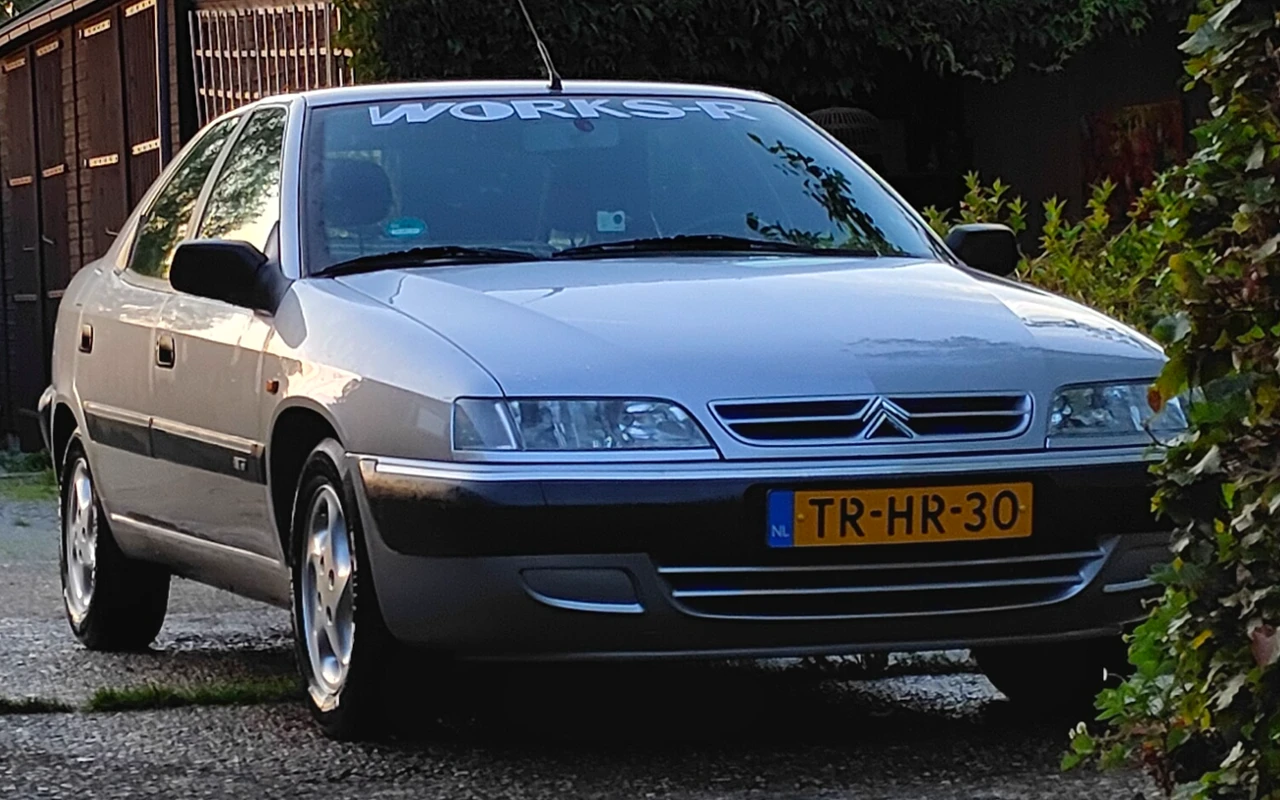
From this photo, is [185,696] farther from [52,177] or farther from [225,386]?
[52,177]

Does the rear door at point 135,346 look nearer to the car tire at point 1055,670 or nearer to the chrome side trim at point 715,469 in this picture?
the chrome side trim at point 715,469

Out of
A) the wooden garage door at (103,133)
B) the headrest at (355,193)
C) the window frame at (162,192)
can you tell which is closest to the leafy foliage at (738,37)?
the window frame at (162,192)

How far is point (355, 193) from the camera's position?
6.35 metres

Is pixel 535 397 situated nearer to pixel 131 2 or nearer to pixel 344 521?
pixel 344 521

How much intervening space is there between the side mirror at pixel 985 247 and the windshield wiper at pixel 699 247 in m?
0.30

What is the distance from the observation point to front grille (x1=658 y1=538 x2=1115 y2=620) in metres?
5.16

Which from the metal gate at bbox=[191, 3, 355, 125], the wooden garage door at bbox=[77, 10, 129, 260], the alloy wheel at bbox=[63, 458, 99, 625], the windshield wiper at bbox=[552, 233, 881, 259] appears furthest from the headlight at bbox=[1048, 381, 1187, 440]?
the wooden garage door at bbox=[77, 10, 129, 260]

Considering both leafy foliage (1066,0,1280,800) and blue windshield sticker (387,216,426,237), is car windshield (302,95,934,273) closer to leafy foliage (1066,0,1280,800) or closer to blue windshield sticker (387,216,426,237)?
blue windshield sticker (387,216,426,237)

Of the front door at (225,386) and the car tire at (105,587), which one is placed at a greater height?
the front door at (225,386)

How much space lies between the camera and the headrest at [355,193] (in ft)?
20.6

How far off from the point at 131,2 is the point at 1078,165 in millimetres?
6672

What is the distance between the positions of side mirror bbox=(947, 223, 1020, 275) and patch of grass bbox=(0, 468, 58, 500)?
8762mm

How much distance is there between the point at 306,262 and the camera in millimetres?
6164

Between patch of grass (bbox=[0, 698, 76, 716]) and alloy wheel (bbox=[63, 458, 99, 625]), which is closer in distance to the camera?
patch of grass (bbox=[0, 698, 76, 716])
